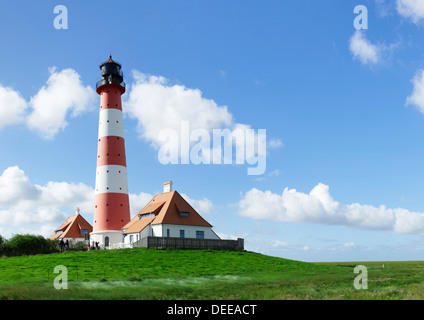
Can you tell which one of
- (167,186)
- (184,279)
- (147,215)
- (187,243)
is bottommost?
(184,279)

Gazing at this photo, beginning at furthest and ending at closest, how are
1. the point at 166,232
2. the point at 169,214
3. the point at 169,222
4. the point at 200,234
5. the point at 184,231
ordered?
the point at 200,234
the point at 184,231
the point at 169,214
the point at 169,222
the point at 166,232

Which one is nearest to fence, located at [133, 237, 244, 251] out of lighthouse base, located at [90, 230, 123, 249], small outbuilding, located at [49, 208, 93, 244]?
lighthouse base, located at [90, 230, 123, 249]

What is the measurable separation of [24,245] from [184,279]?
120 feet

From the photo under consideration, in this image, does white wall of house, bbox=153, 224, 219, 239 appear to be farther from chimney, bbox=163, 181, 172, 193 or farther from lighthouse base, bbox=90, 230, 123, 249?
chimney, bbox=163, 181, 172, 193

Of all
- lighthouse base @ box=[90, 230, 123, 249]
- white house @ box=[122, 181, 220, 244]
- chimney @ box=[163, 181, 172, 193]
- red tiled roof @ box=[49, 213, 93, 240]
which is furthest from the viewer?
red tiled roof @ box=[49, 213, 93, 240]

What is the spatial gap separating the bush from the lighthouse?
6775 mm

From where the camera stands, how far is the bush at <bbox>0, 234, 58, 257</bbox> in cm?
5632

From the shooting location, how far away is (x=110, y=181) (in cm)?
5938

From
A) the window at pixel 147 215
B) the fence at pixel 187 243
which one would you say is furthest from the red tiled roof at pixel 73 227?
the fence at pixel 187 243

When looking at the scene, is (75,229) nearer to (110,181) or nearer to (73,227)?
(73,227)

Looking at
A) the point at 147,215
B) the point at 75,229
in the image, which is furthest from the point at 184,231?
the point at 75,229

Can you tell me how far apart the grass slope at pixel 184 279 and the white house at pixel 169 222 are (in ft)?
22.3
